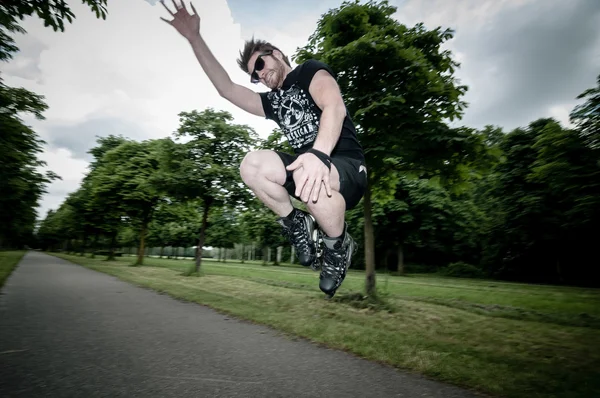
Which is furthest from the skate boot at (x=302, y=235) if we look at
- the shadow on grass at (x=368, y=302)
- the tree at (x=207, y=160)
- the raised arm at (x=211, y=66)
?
the tree at (x=207, y=160)

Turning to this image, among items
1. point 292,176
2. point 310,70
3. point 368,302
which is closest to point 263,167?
point 292,176

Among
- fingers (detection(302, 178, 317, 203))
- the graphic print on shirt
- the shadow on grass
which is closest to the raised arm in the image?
the graphic print on shirt

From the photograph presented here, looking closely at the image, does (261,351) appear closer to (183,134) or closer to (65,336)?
(65,336)

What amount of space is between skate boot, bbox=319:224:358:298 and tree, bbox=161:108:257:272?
12.0 m

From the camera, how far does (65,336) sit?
605cm

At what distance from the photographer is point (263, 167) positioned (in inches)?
93.3

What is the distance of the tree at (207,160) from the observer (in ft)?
46.9

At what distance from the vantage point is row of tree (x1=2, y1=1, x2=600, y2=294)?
25.8ft

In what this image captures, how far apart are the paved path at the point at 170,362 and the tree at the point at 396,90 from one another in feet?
15.9

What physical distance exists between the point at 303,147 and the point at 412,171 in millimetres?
7303

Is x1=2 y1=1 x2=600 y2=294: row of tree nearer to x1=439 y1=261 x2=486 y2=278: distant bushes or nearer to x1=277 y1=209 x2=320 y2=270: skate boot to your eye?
x1=439 y1=261 x2=486 y2=278: distant bushes

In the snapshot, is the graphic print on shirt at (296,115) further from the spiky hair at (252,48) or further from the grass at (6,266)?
the grass at (6,266)

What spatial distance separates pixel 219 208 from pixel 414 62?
12.1 m

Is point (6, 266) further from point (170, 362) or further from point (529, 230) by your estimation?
point (529, 230)
